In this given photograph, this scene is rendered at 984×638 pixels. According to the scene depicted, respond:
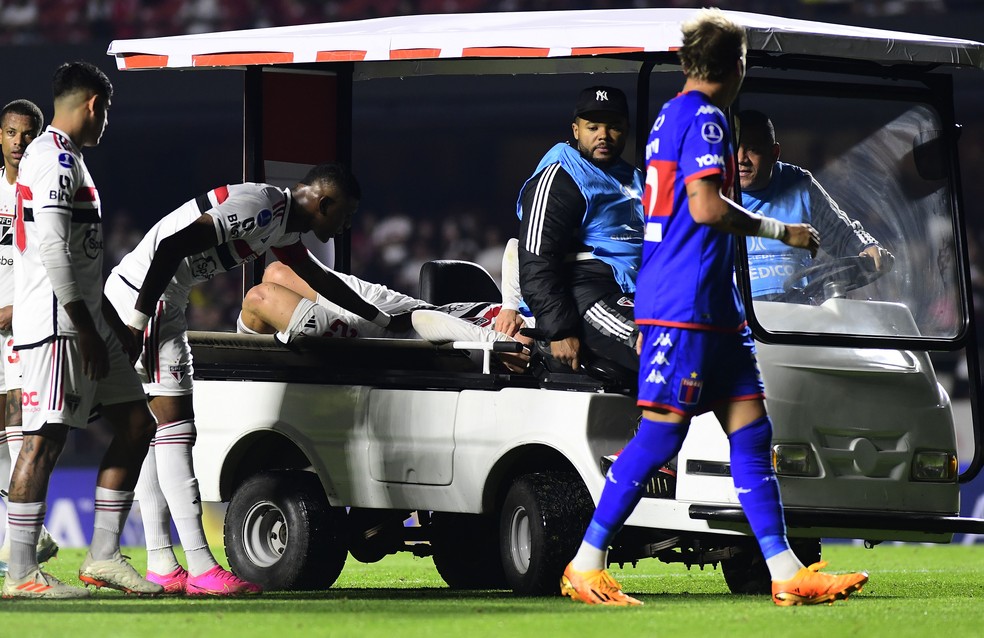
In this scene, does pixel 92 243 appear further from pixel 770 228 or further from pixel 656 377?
pixel 770 228

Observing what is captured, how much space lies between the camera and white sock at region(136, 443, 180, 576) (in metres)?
6.80

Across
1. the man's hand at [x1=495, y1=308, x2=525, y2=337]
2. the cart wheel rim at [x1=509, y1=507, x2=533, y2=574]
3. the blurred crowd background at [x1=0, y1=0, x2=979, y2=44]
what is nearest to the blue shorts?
the cart wheel rim at [x1=509, y1=507, x2=533, y2=574]

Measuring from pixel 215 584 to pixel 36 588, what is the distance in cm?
73

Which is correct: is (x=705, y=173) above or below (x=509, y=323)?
above

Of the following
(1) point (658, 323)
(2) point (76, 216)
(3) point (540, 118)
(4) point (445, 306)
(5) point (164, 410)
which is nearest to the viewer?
(1) point (658, 323)

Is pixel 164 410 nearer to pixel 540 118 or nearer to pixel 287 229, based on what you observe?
pixel 287 229

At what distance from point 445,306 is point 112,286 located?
6.36 ft

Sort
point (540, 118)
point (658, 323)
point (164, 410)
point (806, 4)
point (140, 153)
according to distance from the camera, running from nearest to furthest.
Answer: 1. point (658, 323)
2. point (164, 410)
3. point (806, 4)
4. point (540, 118)
5. point (140, 153)

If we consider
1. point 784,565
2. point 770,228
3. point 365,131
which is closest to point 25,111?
point 770,228

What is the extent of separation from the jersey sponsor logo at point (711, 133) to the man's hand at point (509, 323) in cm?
210

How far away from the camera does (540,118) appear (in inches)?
829

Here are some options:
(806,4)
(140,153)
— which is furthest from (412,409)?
(140,153)

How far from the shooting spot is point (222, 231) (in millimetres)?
6660

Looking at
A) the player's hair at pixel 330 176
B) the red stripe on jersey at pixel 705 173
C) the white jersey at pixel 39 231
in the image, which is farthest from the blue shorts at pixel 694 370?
the white jersey at pixel 39 231
